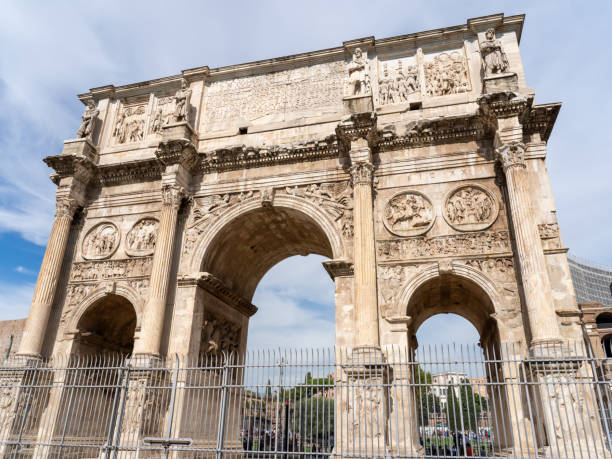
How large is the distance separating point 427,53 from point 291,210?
6317 mm

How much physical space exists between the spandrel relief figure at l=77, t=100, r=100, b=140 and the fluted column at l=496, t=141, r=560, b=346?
12541 mm

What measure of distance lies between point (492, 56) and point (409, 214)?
15.6 ft

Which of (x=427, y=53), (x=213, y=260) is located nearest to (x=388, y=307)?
(x=213, y=260)

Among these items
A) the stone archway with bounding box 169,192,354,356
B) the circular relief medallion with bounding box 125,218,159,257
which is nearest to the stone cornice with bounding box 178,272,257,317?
the stone archway with bounding box 169,192,354,356

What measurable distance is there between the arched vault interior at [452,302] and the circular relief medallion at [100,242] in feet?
29.0

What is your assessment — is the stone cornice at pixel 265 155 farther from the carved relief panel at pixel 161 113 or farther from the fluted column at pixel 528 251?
the fluted column at pixel 528 251

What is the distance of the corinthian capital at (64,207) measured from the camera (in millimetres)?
14102

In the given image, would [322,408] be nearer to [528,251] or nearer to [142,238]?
[528,251]

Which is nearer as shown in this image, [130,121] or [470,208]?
[470,208]

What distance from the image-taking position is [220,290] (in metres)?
13.6

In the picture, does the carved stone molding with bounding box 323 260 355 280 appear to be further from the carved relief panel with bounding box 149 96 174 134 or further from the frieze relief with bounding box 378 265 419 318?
the carved relief panel with bounding box 149 96 174 134

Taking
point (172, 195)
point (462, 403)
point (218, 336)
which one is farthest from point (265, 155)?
point (462, 403)

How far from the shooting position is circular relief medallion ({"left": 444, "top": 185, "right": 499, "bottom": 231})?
37.4 feet

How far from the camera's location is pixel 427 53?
13992 mm
